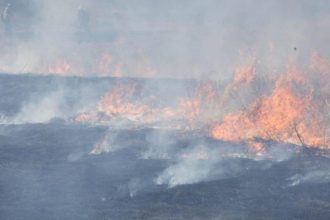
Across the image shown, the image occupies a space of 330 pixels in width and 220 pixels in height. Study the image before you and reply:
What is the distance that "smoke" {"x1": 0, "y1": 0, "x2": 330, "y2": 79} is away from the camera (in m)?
52.8

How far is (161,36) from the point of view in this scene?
66.1m

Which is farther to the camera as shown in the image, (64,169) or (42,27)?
(42,27)

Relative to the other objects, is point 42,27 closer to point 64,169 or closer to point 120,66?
point 120,66

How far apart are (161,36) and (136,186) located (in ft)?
137

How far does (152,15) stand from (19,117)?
3866cm

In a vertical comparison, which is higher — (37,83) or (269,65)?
(269,65)

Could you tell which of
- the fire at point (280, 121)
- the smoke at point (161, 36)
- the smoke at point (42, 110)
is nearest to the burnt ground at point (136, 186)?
the fire at point (280, 121)

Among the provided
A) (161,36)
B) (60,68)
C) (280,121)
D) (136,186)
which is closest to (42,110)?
(60,68)

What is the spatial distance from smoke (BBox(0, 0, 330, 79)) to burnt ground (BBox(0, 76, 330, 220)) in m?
18.5

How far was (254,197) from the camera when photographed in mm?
25578

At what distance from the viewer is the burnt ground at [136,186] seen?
2394 cm

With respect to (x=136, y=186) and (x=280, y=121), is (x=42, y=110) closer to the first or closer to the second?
(x=136, y=186)

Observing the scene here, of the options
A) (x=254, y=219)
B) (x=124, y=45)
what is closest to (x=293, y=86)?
(x=254, y=219)

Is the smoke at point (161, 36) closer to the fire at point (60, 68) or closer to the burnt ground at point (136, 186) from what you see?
the fire at point (60, 68)
